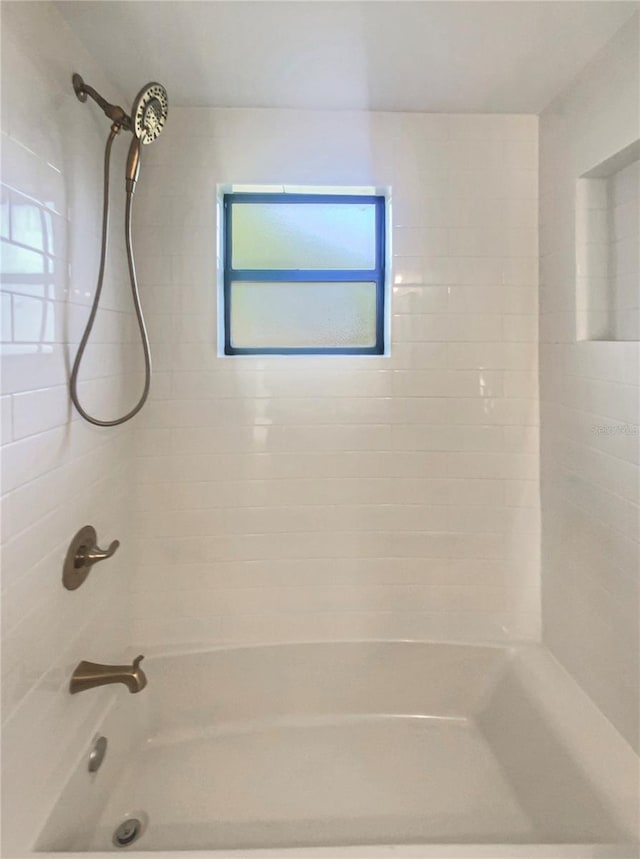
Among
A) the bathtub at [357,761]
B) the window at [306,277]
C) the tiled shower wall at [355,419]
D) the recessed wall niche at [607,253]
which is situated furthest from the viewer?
the window at [306,277]

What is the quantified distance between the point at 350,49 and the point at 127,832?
220 centimetres

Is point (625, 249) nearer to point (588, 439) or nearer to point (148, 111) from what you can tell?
point (588, 439)

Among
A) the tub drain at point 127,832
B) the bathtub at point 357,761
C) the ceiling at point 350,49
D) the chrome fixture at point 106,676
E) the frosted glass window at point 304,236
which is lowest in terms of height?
the tub drain at point 127,832

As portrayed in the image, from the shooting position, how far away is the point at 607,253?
1748 mm

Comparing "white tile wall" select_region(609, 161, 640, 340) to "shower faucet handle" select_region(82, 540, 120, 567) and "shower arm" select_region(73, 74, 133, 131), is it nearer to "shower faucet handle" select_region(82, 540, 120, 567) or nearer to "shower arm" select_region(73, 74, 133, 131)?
"shower arm" select_region(73, 74, 133, 131)

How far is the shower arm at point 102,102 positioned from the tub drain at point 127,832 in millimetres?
1870

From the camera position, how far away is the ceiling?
56.4 inches

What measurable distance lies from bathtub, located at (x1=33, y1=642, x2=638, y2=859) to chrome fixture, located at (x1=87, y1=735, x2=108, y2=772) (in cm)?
3

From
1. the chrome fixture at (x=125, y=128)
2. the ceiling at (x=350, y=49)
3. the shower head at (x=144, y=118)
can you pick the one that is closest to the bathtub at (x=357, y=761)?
the chrome fixture at (x=125, y=128)

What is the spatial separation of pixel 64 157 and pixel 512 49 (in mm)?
1232

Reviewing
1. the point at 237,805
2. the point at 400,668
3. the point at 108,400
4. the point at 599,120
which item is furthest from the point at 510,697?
the point at 599,120

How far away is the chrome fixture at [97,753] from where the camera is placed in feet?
4.98

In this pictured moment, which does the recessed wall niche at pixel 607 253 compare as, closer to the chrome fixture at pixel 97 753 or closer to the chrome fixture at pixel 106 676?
the chrome fixture at pixel 106 676

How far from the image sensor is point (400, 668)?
6.72ft
